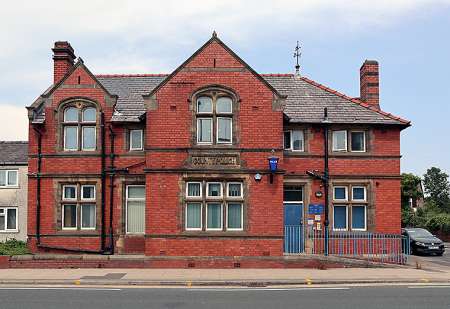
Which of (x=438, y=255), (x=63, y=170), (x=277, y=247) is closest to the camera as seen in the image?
(x=277, y=247)

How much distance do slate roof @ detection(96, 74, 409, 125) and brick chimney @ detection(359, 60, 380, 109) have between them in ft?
2.77

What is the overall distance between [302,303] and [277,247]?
763cm

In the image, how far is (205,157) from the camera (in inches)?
797

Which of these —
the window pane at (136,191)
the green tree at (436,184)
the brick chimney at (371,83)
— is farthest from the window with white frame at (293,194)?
the green tree at (436,184)

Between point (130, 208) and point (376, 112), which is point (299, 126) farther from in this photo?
point (130, 208)

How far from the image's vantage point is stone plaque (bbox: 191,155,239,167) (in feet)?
66.3

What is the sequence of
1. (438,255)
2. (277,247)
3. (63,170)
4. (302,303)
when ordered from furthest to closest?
1. (438,255)
2. (63,170)
3. (277,247)
4. (302,303)

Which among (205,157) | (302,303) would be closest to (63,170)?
(205,157)

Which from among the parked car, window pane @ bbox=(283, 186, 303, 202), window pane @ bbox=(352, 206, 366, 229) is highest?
window pane @ bbox=(283, 186, 303, 202)

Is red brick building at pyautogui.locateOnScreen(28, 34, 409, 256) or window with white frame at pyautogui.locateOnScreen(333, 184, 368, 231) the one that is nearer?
red brick building at pyautogui.locateOnScreen(28, 34, 409, 256)

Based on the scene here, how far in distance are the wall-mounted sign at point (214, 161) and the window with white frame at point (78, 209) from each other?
5100mm

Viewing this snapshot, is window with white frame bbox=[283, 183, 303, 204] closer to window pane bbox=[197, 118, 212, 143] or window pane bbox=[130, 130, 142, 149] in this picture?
window pane bbox=[197, 118, 212, 143]

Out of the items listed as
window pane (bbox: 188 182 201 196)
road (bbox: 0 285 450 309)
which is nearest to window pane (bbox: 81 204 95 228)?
window pane (bbox: 188 182 201 196)

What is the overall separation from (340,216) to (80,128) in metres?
11.6
